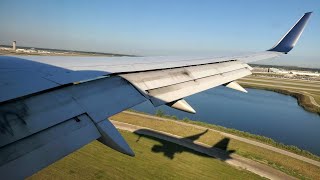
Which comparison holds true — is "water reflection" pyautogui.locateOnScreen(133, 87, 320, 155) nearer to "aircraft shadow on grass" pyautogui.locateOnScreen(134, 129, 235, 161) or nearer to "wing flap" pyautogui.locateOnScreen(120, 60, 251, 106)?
"aircraft shadow on grass" pyautogui.locateOnScreen(134, 129, 235, 161)

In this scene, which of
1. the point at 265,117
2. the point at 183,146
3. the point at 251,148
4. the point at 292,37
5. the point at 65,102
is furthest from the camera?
the point at 265,117

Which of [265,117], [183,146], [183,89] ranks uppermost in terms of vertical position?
[183,89]

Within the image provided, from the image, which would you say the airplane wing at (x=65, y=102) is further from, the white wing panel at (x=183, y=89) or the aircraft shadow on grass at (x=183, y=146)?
the aircraft shadow on grass at (x=183, y=146)

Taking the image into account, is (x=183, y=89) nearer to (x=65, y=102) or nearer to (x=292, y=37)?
(x=65, y=102)

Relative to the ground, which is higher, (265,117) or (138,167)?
(138,167)

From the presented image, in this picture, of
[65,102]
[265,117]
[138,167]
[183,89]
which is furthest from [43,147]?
[265,117]
